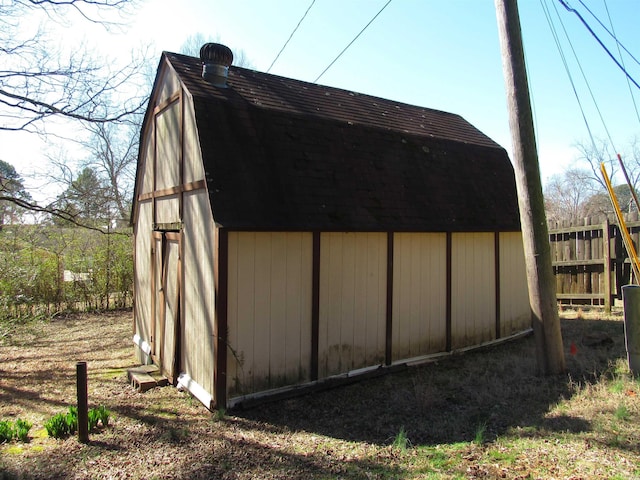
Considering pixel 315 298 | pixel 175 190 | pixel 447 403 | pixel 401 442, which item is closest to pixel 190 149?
pixel 175 190

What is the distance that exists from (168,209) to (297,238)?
2618 millimetres

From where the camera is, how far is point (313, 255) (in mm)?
6270

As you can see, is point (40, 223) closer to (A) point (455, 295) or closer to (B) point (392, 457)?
(A) point (455, 295)

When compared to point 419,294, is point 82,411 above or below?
below

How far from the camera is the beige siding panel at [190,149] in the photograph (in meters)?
6.07

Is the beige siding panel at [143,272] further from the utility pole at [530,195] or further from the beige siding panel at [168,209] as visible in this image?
the utility pole at [530,195]

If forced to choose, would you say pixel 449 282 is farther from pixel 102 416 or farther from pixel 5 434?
pixel 5 434

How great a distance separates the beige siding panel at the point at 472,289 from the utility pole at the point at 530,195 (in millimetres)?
2312

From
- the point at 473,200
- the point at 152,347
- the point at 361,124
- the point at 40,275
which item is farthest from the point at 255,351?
the point at 40,275

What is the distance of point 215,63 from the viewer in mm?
6824

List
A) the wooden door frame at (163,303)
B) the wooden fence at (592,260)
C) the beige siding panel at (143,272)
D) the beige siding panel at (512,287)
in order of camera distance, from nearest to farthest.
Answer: the wooden door frame at (163,303) < the beige siding panel at (143,272) < the beige siding panel at (512,287) < the wooden fence at (592,260)

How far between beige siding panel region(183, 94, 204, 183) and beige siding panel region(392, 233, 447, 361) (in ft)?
11.0

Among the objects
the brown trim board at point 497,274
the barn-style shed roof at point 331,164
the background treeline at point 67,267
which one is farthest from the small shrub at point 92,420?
the background treeline at point 67,267

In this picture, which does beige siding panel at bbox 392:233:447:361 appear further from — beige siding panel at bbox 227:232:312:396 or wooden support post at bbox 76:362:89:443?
wooden support post at bbox 76:362:89:443
